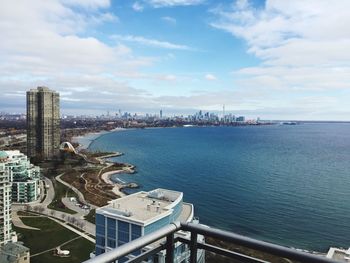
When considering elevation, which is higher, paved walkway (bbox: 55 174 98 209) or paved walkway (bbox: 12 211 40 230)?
paved walkway (bbox: 12 211 40 230)

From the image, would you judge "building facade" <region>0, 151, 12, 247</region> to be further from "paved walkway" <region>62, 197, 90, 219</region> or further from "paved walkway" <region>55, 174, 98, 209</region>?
"paved walkway" <region>55, 174, 98, 209</region>

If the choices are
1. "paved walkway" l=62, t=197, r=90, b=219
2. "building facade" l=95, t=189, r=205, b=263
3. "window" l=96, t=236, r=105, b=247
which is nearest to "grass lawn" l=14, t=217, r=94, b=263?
"paved walkway" l=62, t=197, r=90, b=219

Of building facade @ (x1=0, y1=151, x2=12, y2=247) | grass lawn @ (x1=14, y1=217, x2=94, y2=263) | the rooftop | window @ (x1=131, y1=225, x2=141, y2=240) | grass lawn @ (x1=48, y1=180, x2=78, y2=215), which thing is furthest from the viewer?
grass lawn @ (x1=48, y1=180, x2=78, y2=215)

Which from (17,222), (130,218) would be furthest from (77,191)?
(130,218)

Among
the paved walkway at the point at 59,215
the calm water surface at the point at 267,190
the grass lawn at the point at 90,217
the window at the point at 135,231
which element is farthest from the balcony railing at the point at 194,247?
the grass lawn at the point at 90,217

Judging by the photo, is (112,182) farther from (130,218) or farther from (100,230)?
(130,218)

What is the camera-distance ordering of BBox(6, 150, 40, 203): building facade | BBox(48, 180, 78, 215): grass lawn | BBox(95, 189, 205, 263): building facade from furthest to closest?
BBox(6, 150, 40, 203): building facade
BBox(48, 180, 78, 215): grass lawn
BBox(95, 189, 205, 263): building facade

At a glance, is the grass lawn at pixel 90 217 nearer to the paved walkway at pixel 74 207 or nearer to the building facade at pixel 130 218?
the paved walkway at pixel 74 207
